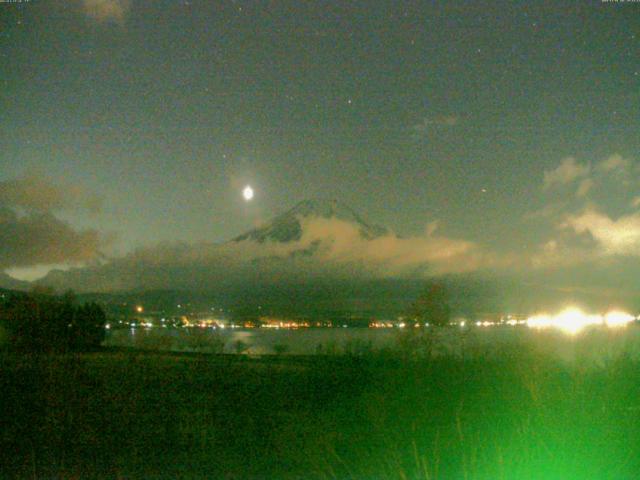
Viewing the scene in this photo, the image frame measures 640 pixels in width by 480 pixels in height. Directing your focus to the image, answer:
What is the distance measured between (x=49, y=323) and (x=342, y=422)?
1257 inches

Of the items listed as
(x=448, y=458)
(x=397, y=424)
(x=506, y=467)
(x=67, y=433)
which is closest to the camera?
(x=506, y=467)

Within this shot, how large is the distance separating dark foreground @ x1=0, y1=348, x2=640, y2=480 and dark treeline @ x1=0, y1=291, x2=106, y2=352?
67.1 feet

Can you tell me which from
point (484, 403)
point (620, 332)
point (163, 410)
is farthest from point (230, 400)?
point (620, 332)

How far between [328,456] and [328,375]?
905 cm

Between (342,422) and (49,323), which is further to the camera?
(49,323)

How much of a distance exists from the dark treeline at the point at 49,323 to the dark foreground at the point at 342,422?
20.4 meters

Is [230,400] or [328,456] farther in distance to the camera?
[230,400]

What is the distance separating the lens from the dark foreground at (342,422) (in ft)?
34.9

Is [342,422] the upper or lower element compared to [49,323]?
lower

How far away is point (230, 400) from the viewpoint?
57.5 feet

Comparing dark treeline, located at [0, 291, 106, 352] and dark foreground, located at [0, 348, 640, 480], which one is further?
dark treeline, located at [0, 291, 106, 352]

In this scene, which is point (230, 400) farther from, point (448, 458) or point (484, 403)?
point (448, 458)

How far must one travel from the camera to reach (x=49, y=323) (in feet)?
139

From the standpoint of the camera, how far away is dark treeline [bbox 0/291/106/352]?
4131 centimetres
